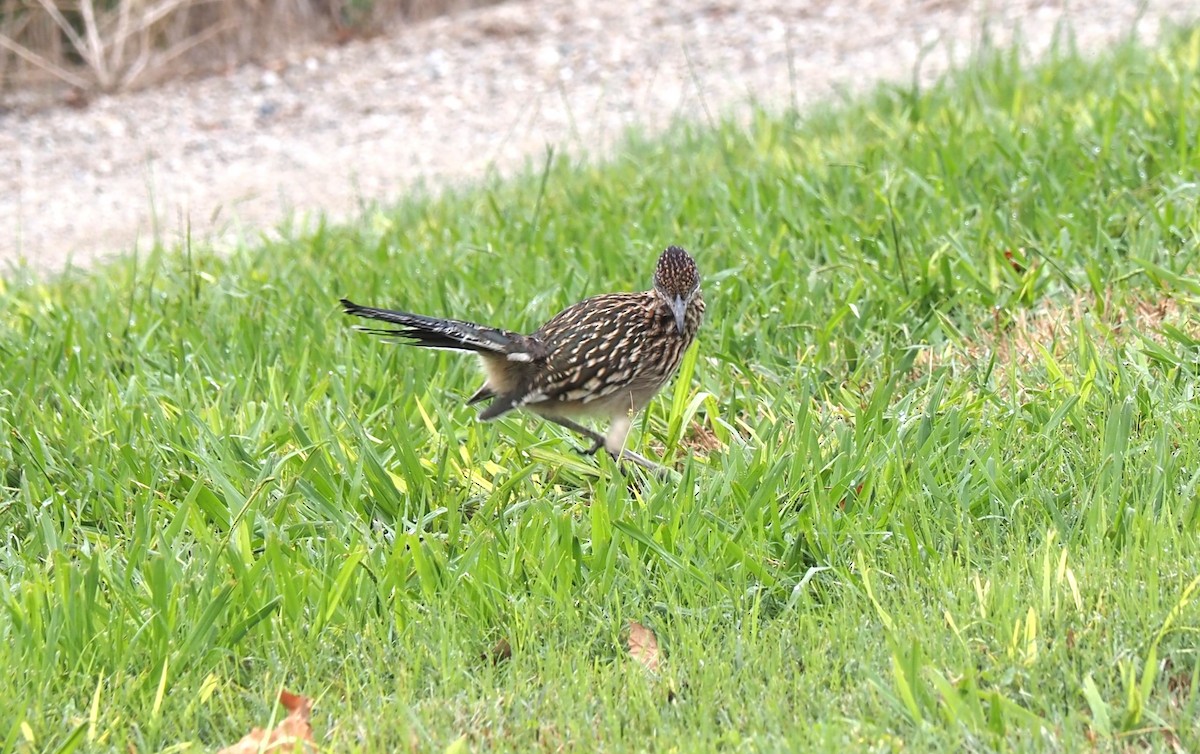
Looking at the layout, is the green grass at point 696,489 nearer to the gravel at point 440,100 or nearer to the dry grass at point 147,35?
the gravel at point 440,100

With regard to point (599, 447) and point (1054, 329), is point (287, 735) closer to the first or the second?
point (599, 447)

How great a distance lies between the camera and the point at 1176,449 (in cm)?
479

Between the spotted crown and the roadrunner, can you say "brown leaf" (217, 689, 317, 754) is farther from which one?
the spotted crown

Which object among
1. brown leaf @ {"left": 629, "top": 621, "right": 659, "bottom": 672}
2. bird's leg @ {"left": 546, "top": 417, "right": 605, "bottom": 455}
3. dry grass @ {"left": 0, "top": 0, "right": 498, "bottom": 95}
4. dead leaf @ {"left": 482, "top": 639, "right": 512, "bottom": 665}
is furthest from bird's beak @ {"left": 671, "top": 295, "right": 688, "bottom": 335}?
dry grass @ {"left": 0, "top": 0, "right": 498, "bottom": 95}

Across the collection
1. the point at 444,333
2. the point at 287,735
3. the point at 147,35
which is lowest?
the point at 287,735

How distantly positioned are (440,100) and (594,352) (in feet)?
29.6

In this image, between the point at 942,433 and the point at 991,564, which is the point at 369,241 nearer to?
the point at 942,433

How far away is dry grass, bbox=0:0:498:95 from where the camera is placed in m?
14.6

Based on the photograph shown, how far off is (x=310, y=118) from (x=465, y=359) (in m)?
8.12

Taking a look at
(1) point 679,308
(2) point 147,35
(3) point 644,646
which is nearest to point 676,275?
(1) point 679,308

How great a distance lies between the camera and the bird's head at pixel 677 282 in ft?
18.2

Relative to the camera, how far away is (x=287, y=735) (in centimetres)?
386

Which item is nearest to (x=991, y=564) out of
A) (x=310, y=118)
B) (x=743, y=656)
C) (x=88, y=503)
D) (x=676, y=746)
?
(x=743, y=656)

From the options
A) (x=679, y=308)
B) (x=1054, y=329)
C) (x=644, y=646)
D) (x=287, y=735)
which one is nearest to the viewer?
(x=287, y=735)
